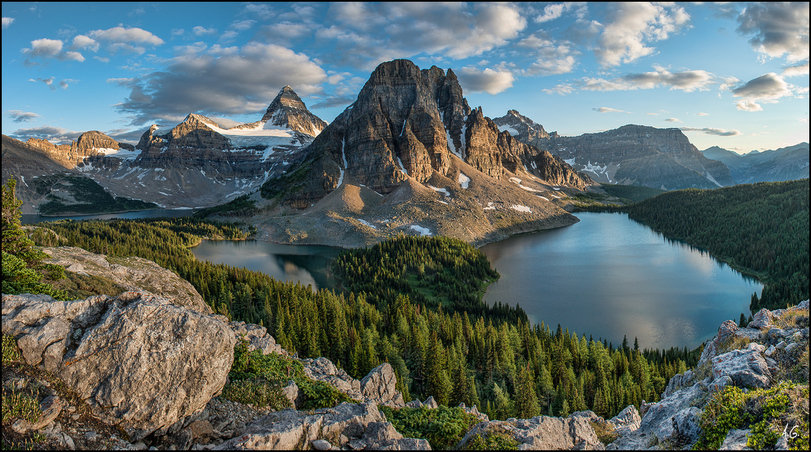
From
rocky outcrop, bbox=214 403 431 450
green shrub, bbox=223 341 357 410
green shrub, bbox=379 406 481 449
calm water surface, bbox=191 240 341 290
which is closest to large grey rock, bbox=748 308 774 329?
green shrub, bbox=379 406 481 449

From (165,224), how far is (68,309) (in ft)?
466

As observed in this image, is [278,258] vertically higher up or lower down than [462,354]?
higher up

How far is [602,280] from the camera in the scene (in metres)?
68.3

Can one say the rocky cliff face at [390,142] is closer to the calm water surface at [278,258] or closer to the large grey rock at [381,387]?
the calm water surface at [278,258]

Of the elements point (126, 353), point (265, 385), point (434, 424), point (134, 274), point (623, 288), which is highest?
point (126, 353)

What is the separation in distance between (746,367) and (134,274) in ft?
119

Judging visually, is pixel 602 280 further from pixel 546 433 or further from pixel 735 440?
pixel 735 440

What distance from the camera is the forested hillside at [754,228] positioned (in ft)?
226

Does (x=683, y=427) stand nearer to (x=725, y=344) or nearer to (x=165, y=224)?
(x=725, y=344)

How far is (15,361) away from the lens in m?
10.4

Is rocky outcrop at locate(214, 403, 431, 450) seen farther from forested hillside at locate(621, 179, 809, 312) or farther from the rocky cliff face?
the rocky cliff face

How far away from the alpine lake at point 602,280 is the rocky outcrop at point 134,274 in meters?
37.7

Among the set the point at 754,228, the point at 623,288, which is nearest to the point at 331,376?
the point at 623,288

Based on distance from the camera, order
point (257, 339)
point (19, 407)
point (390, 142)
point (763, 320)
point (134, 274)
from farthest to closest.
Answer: point (390, 142)
point (134, 274)
point (257, 339)
point (763, 320)
point (19, 407)
